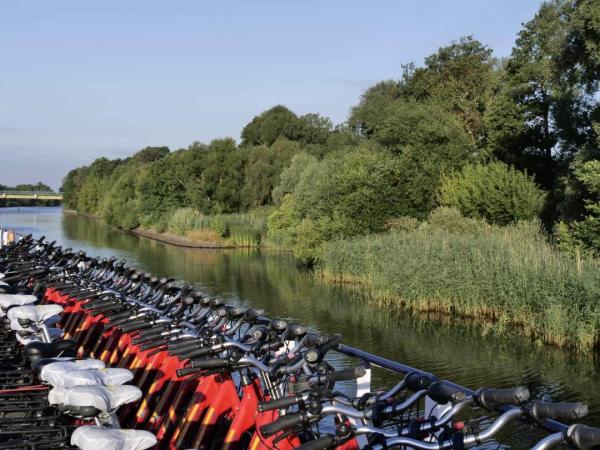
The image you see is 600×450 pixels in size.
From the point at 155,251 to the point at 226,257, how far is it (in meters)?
5.05

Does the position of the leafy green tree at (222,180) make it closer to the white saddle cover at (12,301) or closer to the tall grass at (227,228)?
the tall grass at (227,228)

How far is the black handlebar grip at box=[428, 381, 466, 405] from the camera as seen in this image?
2.70 m

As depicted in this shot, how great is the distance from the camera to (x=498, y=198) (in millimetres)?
23688

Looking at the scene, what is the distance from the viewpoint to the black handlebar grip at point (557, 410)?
2.26 meters

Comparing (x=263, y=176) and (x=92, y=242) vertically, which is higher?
(x=263, y=176)

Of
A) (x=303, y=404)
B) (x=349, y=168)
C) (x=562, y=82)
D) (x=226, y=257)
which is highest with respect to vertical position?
(x=562, y=82)

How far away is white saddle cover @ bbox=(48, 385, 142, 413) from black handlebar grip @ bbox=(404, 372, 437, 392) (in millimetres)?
1402

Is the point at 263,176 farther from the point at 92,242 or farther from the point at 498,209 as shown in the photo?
Answer: the point at 498,209

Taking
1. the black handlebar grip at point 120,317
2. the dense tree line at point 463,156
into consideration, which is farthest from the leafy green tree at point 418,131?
the black handlebar grip at point 120,317

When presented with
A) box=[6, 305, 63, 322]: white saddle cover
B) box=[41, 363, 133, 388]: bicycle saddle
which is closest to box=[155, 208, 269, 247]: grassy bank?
box=[6, 305, 63, 322]: white saddle cover

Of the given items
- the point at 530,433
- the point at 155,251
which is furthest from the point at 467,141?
the point at 530,433

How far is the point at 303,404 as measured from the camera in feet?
9.11

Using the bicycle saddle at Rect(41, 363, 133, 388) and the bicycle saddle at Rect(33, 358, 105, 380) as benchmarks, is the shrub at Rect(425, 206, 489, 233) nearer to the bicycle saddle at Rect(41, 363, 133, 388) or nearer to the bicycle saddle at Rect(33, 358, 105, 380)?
the bicycle saddle at Rect(33, 358, 105, 380)

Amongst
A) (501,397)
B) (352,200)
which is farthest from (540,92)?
(501,397)
